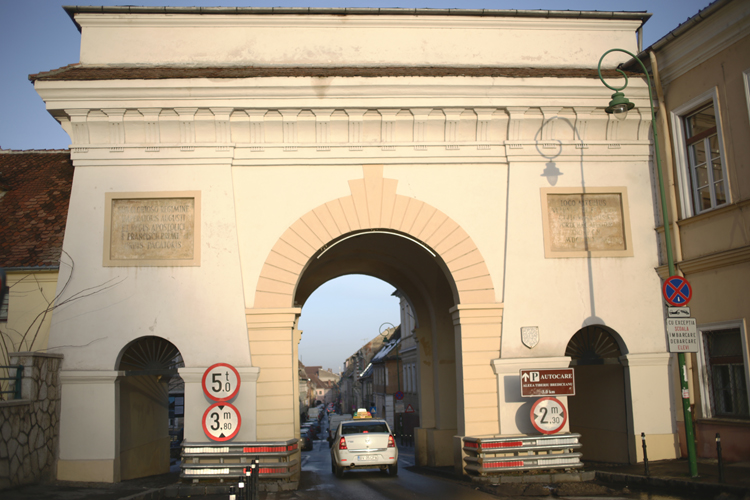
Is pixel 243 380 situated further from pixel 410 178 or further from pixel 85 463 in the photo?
pixel 410 178

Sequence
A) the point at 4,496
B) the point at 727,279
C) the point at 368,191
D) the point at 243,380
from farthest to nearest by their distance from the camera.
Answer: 1. the point at 368,191
2. the point at 243,380
3. the point at 727,279
4. the point at 4,496

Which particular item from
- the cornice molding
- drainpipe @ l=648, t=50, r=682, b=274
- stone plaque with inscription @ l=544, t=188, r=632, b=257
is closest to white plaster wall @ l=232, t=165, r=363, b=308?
stone plaque with inscription @ l=544, t=188, r=632, b=257

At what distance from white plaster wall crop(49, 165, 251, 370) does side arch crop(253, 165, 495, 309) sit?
1403 millimetres

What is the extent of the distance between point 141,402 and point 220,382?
13.7 ft

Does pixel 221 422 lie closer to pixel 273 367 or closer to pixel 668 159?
pixel 273 367

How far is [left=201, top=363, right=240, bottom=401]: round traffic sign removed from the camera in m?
13.0

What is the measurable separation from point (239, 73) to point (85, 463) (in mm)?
9066

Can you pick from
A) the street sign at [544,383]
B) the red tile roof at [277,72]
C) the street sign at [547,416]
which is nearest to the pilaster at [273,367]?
the street sign at [544,383]

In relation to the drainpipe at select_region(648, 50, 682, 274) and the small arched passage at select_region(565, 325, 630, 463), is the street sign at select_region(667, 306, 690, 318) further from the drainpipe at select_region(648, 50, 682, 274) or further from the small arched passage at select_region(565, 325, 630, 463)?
the small arched passage at select_region(565, 325, 630, 463)

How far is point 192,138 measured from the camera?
14750mm

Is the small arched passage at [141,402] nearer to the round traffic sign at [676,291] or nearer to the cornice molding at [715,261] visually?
the round traffic sign at [676,291]

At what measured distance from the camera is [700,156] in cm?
1420

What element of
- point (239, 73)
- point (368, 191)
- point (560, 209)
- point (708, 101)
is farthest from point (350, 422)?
point (708, 101)

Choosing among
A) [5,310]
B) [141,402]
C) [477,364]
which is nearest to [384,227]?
[477,364]
